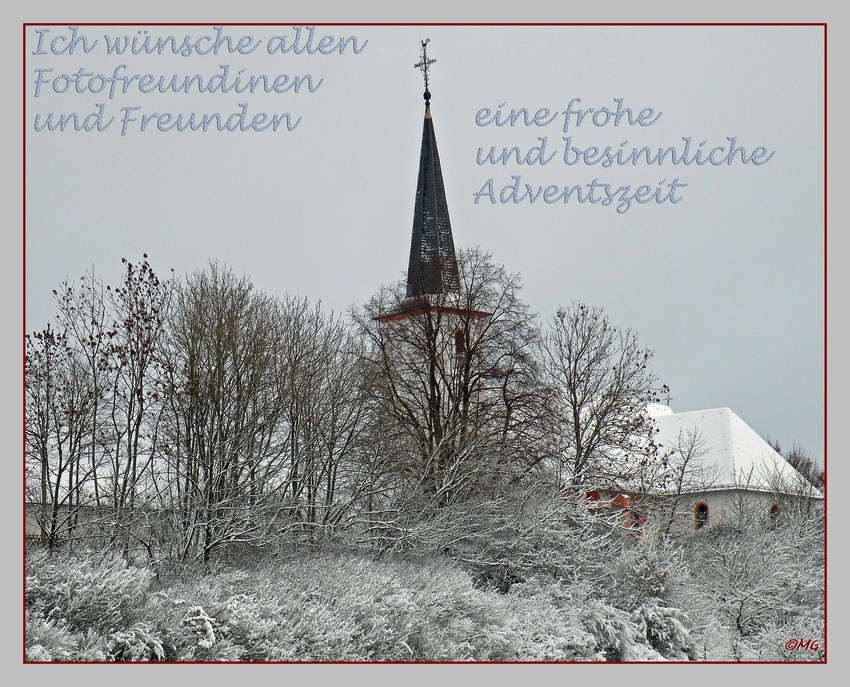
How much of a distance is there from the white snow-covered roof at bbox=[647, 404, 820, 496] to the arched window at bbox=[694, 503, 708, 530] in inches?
48.2

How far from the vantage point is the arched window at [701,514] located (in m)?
41.7

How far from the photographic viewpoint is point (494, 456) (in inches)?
885

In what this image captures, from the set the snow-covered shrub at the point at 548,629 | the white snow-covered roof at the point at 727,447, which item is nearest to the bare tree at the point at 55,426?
the snow-covered shrub at the point at 548,629

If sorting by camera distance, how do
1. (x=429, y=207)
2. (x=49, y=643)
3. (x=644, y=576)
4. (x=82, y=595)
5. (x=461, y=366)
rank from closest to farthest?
(x=49, y=643), (x=82, y=595), (x=644, y=576), (x=461, y=366), (x=429, y=207)

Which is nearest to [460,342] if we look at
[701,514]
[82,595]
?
[82,595]

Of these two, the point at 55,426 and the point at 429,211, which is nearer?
the point at 55,426

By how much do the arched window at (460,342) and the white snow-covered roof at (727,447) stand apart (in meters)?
17.6

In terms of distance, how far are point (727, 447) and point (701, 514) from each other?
179 inches

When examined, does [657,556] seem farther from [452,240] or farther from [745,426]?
[745,426]

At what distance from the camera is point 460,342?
26.8 m

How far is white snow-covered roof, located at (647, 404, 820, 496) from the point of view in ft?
137

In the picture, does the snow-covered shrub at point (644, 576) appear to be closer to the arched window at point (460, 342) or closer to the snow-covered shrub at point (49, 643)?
the arched window at point (460, 342)

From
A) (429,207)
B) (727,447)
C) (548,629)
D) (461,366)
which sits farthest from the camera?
(727,447)

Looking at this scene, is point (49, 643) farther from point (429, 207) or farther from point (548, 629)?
point (429, 207)
